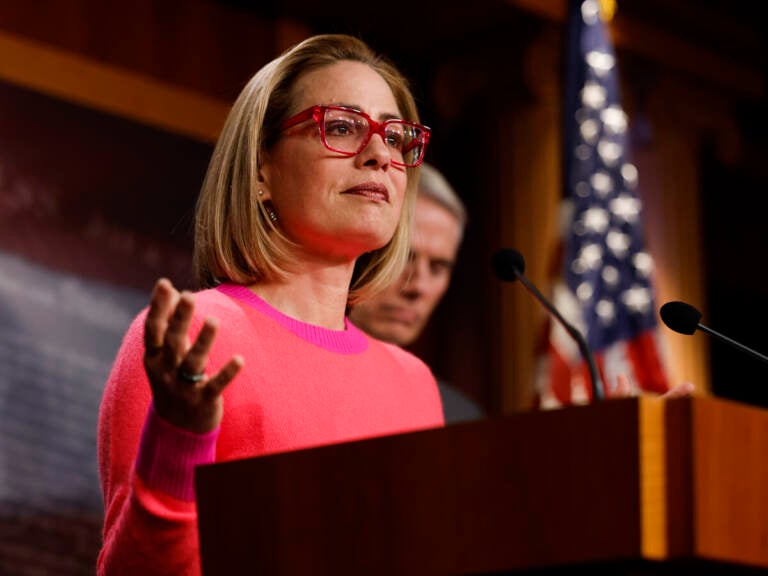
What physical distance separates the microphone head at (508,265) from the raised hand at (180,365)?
771 mm

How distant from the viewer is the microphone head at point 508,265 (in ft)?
7.48

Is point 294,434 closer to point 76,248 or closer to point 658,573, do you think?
point 658,573

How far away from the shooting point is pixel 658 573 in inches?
52.1

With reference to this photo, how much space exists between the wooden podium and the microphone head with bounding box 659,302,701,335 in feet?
2.12

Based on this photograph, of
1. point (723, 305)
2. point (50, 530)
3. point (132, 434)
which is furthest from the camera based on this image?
point (723, 305)

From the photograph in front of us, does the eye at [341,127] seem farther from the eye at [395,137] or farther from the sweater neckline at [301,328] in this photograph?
the sweater neckline at [301,328]

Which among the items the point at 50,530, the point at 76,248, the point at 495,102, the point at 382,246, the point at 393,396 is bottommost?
the point at 50,530

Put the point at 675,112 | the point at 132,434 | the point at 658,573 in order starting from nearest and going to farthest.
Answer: the point at 658,573 < the point at 132,434 < the point at 675,112

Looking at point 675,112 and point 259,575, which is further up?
point 675,112

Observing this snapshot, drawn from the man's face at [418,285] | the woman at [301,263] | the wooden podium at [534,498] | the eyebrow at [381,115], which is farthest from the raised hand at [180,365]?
the man's face at [418,285]

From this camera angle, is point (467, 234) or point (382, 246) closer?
point (382, 246)

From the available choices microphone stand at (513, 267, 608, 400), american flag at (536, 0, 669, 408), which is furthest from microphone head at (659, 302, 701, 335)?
american flag at (536, 0, 669, 408)

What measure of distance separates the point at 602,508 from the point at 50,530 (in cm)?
342

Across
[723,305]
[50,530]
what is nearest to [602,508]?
[50,530]
